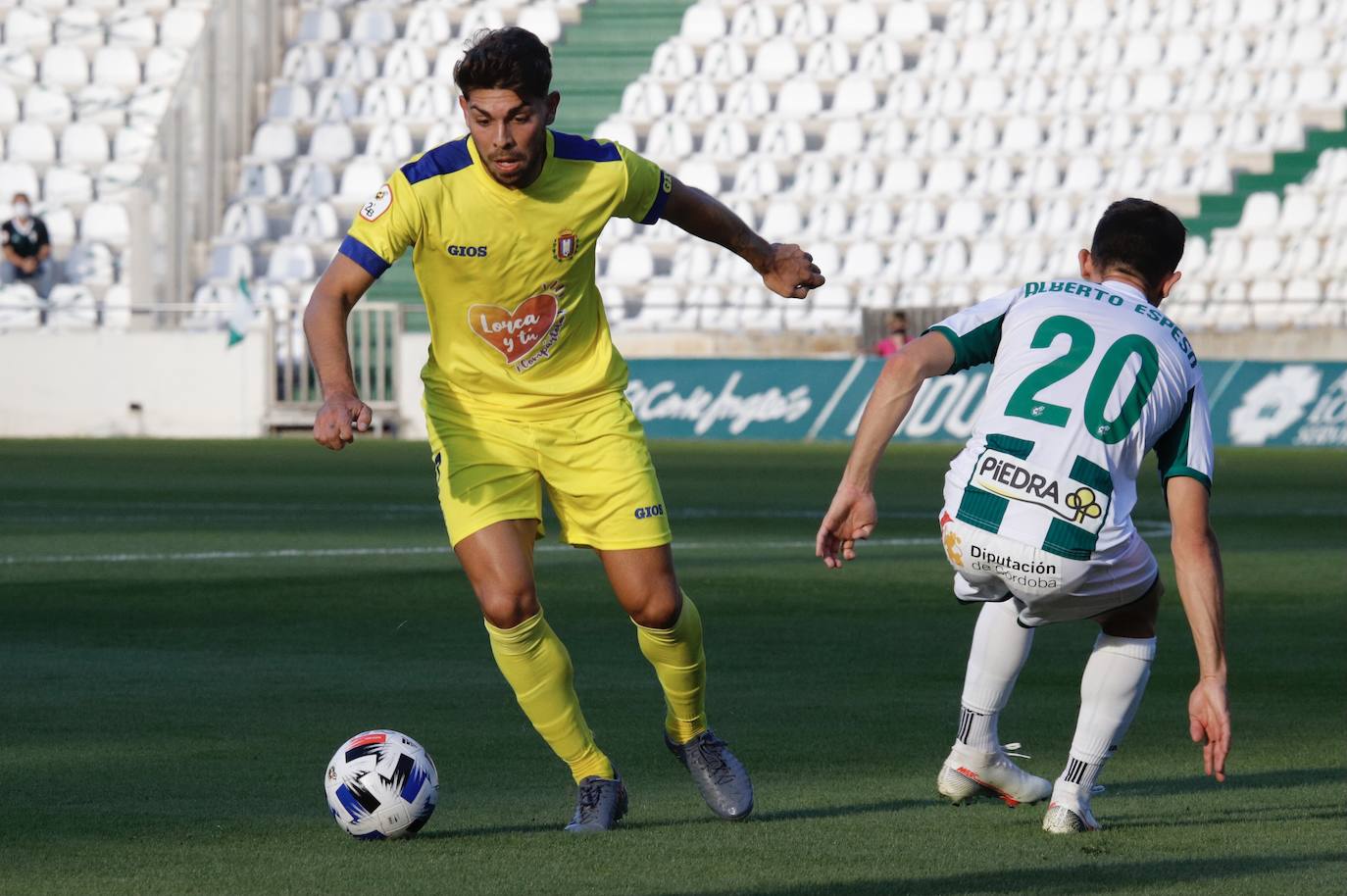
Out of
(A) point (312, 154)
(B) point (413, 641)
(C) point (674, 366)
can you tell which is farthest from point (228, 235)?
(B) point (413, 641)

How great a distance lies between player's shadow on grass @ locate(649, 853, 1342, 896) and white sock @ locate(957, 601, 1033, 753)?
66 centimetres

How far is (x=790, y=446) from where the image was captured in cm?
2453

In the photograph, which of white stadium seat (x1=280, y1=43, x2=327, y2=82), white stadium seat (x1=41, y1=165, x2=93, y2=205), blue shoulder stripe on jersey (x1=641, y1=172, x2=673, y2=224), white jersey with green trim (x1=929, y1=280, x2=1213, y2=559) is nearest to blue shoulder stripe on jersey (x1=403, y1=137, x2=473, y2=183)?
blue shoulder stripe on jersey (x1=641, y1=172, x2=673, y2=224)

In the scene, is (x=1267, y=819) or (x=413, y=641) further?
(x=413, y=641)

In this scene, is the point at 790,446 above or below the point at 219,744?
below

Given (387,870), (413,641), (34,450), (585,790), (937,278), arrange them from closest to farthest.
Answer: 1. (387,870)
2. (585,790)
3. (413,641)
4. (34,450)
5. (937,278)

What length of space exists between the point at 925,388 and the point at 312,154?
1194 centimetres

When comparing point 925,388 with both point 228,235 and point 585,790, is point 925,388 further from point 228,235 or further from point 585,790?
point 585,790

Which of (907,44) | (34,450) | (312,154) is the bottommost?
(34,450)

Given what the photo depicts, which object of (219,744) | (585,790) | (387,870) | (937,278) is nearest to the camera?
(387,870)

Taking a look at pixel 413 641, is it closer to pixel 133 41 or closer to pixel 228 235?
pixel 228 235

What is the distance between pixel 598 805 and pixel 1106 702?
3.89 ft

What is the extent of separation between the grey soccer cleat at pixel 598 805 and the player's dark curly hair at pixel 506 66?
1564 millimetres

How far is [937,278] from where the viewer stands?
1144 inches
